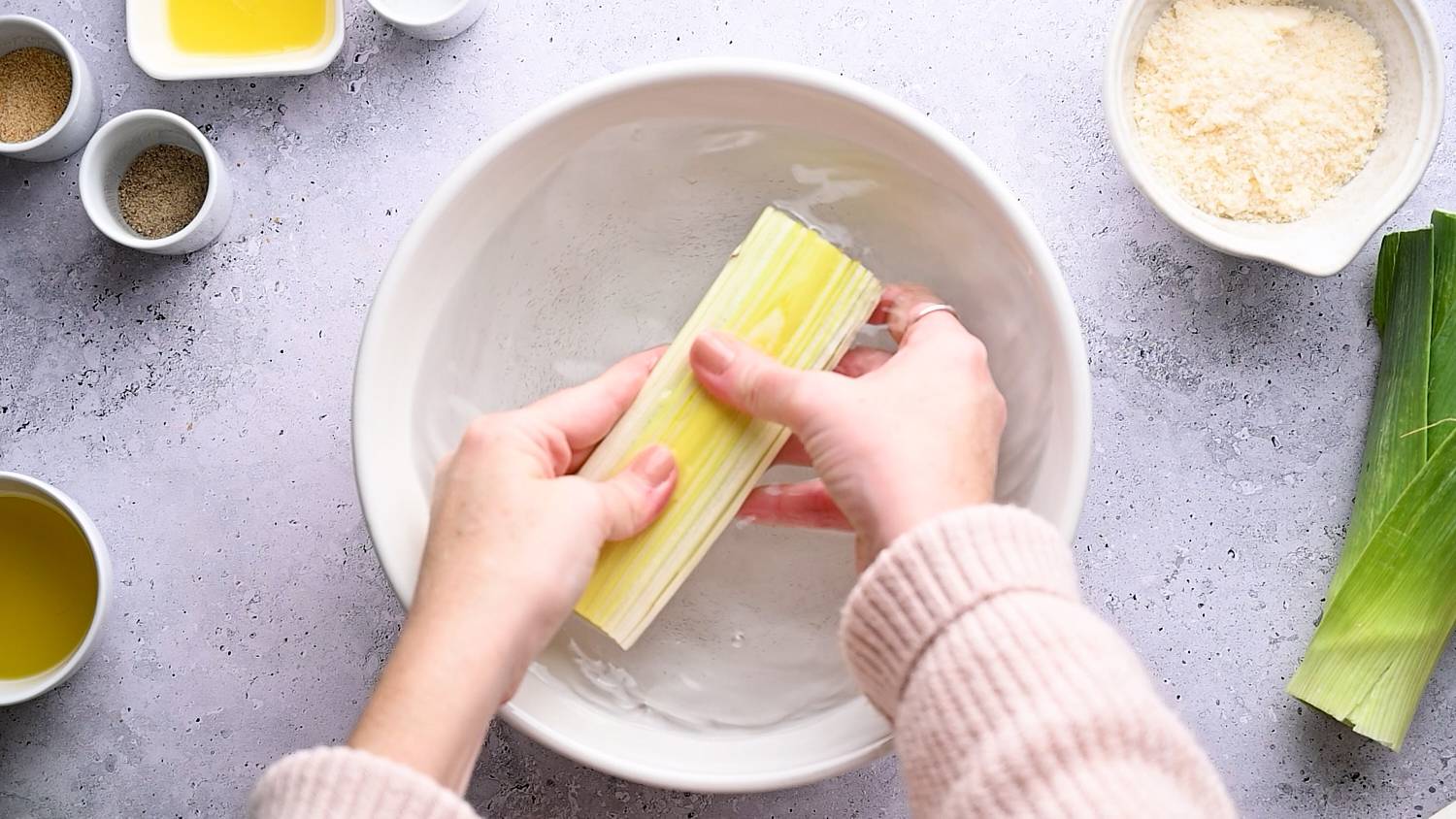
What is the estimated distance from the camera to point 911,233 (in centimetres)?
94

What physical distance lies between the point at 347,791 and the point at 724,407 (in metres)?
0.40

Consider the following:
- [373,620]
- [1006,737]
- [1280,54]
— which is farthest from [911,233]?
[373,620]

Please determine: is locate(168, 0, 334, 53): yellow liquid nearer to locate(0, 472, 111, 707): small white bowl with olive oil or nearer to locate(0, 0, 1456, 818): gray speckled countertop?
locate(0, 0, 1456, 818): gray speckled countertop

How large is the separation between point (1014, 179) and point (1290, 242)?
0.24 meters

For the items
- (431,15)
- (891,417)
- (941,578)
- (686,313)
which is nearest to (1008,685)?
(941,578)

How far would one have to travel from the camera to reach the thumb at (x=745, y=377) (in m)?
0.81

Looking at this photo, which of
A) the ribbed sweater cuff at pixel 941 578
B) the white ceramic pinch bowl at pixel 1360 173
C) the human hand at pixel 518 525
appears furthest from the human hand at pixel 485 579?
the white ceramic pinch bowl at pixel 1360 173

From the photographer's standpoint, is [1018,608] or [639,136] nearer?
[1018,608]

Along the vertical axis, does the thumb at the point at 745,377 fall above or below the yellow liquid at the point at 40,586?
above

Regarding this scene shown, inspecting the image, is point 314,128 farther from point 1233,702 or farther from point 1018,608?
point 1233,702

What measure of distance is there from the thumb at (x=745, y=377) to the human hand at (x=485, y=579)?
10cm

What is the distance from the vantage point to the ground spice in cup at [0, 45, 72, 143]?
103 centimetres

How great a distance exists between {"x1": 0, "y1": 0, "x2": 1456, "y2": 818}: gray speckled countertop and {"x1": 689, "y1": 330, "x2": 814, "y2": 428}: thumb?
1.09ft

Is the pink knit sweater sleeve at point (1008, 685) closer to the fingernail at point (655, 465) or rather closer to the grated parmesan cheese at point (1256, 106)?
the fingernail at point (655, 465)
